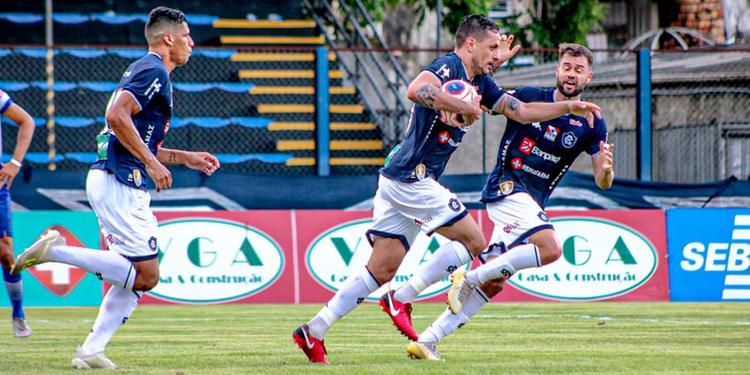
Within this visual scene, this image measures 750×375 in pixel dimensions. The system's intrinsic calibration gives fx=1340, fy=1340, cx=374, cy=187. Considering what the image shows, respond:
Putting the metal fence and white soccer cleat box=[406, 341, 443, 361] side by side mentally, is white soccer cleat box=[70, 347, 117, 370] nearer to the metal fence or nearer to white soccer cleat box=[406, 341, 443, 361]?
white soccer cleat box=[406, 341, 443, 361]

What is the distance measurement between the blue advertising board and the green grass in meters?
1.13

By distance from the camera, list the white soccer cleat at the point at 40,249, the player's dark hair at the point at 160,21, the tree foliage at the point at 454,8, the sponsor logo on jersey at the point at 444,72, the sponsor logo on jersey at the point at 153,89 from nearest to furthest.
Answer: the sponsor logo on jersey at the point at 153,89 → the white soccer cleat at the point at 40,249 → the player's dark hair at the point at 160,21 → the sponsor logo on jersey at the point at 444,72 → the tree foliage at the point at 454,8

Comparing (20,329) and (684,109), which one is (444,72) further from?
(684,109)

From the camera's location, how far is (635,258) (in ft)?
54.9

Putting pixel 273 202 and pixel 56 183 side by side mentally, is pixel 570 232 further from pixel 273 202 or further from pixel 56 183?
pixel 56 183

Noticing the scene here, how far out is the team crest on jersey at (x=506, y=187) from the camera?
9.88 metres

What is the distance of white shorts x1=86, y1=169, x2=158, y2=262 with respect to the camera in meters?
7.95

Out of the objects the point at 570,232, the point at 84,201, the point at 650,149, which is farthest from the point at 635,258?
the point at 84,201

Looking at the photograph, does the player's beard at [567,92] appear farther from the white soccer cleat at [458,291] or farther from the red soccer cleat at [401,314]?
the red soccer cleat at [401,314]

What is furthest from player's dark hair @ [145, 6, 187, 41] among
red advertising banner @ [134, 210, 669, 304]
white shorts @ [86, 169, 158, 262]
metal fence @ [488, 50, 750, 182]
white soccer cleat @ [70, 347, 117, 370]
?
metal fence @ [488, 50, 750, 182]

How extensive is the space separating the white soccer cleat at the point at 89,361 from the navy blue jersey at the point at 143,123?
1.04 meters

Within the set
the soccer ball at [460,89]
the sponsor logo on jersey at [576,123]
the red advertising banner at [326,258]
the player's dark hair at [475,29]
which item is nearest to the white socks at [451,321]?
the soccer ball at [460,89]

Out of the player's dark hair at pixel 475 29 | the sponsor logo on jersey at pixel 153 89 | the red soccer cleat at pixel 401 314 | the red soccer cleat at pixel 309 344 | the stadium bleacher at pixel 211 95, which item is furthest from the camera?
the stadium bleacher at pixel 211 95

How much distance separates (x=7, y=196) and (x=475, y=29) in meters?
4.79
